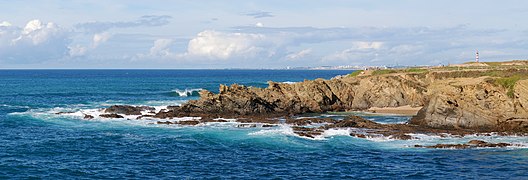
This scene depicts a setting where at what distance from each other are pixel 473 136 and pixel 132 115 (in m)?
41.0

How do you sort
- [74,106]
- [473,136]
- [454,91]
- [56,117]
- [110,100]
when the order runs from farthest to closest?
1. [110,100]
2. [74,106]
3. [56,117]
4. [454,91]
5. [473,136]

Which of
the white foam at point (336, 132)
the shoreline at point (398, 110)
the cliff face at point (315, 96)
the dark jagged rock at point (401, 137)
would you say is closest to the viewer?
the dark jagged rock at point (401, 137)

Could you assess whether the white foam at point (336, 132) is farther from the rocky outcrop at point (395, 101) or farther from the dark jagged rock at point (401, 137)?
the dark jagged rock at point (401, 137)

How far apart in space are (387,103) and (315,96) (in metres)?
10.1

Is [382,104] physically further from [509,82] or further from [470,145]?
[470,145]

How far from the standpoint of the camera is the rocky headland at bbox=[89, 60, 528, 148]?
5634cm

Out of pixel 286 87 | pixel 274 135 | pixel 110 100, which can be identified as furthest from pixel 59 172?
pixel 110 100

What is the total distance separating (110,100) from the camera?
324 feet

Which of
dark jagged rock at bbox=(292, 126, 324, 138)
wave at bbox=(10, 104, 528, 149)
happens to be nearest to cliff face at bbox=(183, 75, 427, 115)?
wave at bbox=(10, 104, 528, 149)

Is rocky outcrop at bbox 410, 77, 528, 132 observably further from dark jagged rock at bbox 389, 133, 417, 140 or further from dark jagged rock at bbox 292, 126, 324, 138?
A: dark jagged rock at bbox 292, 126, 324, 138

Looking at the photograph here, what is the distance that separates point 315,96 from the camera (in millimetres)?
79000

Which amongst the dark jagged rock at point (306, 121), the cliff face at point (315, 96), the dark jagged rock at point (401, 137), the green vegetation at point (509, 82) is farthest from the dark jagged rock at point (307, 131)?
the green vegetation at point (509, 82)

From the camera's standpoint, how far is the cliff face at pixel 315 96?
72875mm

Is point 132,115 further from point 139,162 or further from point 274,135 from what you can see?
point 139,162
